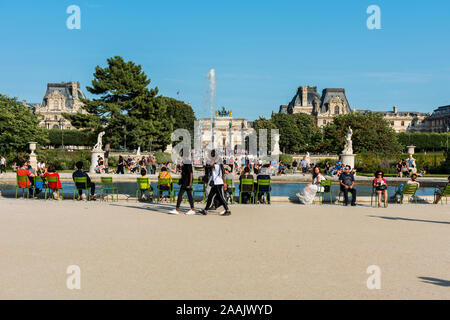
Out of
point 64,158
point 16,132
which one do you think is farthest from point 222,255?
point 16,132

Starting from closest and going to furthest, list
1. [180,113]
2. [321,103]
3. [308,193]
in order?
[308,193] < [180,113] < [321,103]

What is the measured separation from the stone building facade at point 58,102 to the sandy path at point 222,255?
10344 cm

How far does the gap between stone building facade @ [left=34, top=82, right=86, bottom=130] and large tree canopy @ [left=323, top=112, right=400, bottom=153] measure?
73.5 m

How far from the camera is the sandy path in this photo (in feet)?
14.9

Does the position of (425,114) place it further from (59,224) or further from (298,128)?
(59,224)

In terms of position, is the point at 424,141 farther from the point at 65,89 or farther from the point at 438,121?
the point at 65,89

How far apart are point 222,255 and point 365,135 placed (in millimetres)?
41925

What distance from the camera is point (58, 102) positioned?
4309 inches

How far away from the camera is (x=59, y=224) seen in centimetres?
865

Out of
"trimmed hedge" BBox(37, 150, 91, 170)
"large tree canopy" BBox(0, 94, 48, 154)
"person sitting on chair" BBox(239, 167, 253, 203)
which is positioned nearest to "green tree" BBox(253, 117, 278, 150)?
"trimmed hedge" BBox(37, 150, 91, 170)

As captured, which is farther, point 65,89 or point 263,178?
point 65,89

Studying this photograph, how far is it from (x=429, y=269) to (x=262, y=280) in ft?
6.82

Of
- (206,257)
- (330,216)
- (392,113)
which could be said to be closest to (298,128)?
(392,113)

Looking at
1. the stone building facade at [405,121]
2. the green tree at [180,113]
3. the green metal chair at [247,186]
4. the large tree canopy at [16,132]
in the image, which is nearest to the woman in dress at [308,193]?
the green metal chair at [247,186]
